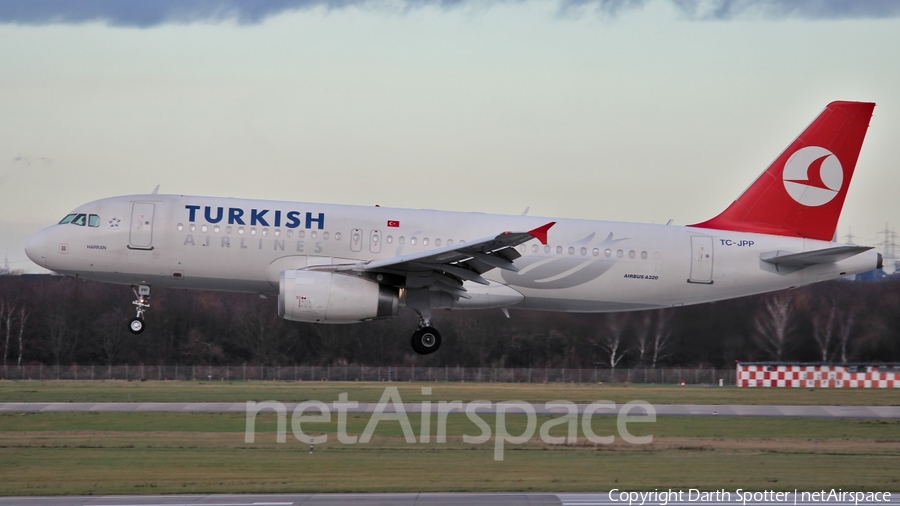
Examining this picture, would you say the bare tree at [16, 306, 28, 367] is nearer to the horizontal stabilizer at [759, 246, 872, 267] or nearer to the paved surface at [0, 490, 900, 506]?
the paved surface at [0, 490, 900, 506]

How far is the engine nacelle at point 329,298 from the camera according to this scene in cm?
2753

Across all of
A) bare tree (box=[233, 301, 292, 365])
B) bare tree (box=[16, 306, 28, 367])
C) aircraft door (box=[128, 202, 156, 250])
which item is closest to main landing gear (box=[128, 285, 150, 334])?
aircraft door (box=[128, 202, 156, 250])

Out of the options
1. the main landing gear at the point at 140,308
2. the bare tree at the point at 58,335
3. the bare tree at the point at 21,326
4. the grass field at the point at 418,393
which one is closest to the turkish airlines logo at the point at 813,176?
the grass field at the point at 418,393

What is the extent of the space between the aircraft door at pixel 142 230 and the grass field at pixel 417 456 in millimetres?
5627

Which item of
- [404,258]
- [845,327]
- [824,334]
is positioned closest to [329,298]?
[404,258]

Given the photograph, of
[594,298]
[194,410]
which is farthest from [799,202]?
[194,410]

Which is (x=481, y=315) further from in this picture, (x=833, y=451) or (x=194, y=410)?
(x=833, y=451)

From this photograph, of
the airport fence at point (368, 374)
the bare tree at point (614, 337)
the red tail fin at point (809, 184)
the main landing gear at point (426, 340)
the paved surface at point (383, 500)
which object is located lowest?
the paved surface at point (383, 500)

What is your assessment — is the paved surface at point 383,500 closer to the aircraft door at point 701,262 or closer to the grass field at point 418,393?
the aircraft door at point 701,262

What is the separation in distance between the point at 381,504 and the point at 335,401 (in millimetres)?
15544

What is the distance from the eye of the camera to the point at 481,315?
43.9 metres

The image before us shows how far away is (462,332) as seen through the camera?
4631 centimetres

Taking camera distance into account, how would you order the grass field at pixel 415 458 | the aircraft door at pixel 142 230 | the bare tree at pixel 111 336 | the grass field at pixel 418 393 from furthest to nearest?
the bare tree at pixel 111 336
the grass field at pixel 418 393
the aircraft door at pixel 142 230
the grass field at pixel 415 458

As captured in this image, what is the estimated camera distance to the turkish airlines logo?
3206cm
